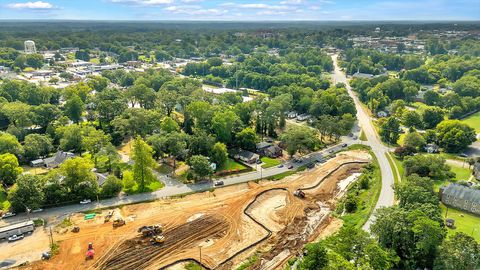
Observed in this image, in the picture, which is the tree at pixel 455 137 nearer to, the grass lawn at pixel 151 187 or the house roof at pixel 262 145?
the house roof at pixel 262 145

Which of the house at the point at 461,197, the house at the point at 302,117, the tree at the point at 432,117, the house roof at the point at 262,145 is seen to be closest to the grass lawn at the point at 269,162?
the house roof at the point at 262,145

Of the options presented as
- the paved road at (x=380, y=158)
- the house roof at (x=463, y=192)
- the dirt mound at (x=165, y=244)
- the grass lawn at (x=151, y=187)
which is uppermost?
the house roof at (x=463, y=192)

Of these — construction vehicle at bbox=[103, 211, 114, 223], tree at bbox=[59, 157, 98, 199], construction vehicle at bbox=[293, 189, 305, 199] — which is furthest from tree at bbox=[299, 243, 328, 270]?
tree at bbox=[59, 157, 98, 199]

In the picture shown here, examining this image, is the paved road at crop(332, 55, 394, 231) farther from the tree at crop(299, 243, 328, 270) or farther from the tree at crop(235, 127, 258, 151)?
the tree at crop(235, 127, 258, 151)

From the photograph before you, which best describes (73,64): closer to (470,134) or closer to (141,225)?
(141,225)

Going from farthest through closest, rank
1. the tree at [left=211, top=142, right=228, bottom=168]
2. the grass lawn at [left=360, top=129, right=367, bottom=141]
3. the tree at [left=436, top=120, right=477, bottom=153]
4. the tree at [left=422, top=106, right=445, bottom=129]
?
the tree at [left=422, top=106, right=445, bottom=129] → the grass lawn at [left=360, top=129, right=367, bottom=141] → the tree at [left=436, top=120, right=477, bottom=153] → the tree at [left=211, top=142, right=228, bottom=168]

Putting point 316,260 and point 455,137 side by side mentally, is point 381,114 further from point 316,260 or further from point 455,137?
point 316,260

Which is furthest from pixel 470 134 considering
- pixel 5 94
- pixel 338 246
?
pixel 5 94

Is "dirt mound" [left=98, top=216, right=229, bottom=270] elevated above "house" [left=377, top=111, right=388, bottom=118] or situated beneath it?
situated beneath
